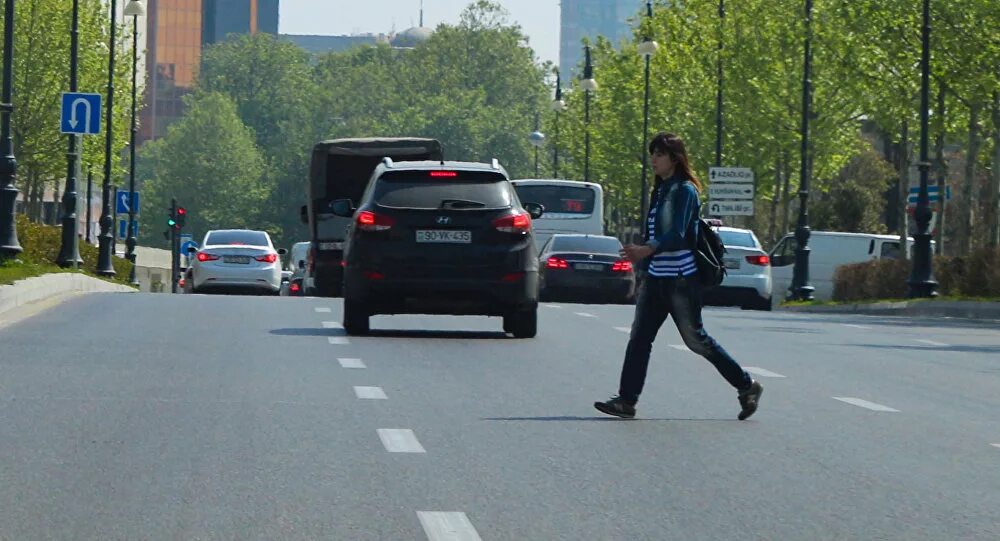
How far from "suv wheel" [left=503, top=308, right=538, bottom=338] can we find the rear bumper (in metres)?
0.50

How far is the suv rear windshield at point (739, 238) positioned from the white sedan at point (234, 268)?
905cm

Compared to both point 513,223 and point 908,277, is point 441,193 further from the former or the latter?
point 908,277

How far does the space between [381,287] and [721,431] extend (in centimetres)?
873

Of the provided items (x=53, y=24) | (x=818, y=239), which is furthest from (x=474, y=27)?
(x=818, y=239)

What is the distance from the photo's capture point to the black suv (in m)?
21.4

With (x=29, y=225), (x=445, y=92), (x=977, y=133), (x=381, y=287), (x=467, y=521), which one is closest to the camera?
(x=467, y=521)

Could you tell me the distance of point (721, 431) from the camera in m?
13.0

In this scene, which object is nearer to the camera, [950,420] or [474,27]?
[950,420]

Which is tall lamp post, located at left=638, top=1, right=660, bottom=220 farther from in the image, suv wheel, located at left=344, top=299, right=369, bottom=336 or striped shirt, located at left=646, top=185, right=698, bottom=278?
striped shirt, located at left=646, top=185, right=698, bottom=278

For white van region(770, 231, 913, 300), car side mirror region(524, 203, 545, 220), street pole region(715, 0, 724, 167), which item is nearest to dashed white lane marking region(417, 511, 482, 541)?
car side mirror region(524, 203, 545, 220)

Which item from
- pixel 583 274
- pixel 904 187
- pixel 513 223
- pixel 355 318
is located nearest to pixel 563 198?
pixel 904 187

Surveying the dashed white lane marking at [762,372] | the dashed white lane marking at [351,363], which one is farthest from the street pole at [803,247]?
the dashed white lane marking at [351,363]

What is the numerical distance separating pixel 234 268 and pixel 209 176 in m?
105

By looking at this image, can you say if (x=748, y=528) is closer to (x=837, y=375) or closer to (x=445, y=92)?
(x=837, y=375)
